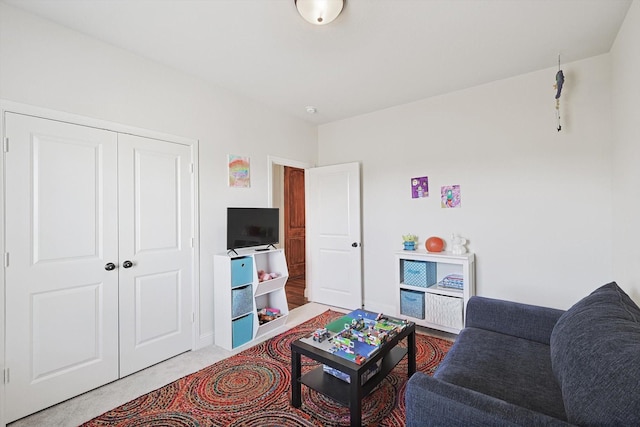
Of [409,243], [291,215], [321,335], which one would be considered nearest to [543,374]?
[321,335]

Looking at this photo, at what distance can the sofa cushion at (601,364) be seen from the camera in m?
0.89

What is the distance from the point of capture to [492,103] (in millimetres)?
3107

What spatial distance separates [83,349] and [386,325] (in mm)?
2257

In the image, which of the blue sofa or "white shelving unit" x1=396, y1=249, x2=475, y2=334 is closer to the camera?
the blue sofa

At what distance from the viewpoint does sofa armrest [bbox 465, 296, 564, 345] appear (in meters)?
1.93

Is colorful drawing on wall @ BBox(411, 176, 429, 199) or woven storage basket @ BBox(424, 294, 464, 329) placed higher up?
colorful drawing on wall @ BBox(411, 176, 429, 199)

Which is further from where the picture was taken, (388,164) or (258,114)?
(388,164)

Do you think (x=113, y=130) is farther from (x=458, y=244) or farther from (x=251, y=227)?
(x=458, y=244)

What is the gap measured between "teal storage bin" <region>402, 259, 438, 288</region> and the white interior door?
27.7 inches

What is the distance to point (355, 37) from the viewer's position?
2277 mm

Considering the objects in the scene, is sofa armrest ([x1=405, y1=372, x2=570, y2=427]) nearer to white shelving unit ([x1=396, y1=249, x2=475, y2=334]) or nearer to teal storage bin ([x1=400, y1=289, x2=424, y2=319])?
white shelving unit ([x1=396, y1=249, x2=475, y2=334])

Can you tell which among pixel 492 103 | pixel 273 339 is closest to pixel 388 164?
pixel 492 103

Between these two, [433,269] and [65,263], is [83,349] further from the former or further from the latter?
[433,269]

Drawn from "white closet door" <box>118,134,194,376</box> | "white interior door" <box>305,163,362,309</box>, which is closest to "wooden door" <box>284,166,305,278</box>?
"white interior door" <box>305,163,362,309</box>
